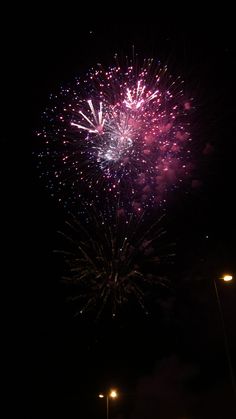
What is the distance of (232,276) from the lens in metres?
17.6

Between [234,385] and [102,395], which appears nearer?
[234,385]

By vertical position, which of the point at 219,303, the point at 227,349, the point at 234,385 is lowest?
the point at 234,385

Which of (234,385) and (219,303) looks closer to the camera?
(234,385)

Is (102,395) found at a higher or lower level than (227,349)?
higher

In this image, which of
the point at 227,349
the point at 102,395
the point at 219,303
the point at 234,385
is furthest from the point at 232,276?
the point at 102,395

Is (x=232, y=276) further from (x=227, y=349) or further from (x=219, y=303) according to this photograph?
(x=227, y=349)

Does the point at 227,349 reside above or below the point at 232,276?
below

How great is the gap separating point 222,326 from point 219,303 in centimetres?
85

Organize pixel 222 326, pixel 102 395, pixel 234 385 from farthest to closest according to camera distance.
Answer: pixel 102 395
pixel 222 326
pixel 234 385

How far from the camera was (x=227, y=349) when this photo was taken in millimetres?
16641

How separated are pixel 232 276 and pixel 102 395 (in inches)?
604

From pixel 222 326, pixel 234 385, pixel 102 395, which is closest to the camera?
pixel 234 385

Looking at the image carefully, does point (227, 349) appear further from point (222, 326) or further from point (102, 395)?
point (102, 395)

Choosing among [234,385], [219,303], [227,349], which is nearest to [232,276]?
[219,303]
